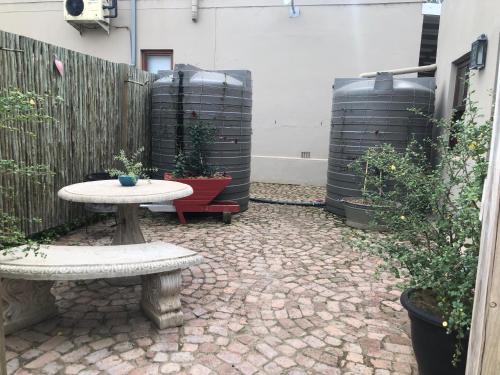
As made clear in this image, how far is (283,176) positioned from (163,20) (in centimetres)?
458

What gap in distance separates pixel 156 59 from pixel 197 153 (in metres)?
4.77

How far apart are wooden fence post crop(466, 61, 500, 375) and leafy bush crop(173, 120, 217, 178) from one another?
4663 mm

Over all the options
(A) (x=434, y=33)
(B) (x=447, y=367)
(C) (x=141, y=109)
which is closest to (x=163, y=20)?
(C) (x=141, y=109)

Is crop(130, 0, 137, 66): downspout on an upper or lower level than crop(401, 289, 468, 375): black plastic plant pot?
upper

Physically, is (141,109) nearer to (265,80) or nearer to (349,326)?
(265,80)

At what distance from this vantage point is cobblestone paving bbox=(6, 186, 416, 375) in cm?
236

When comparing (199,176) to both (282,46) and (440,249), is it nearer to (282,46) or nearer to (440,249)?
(440,249)

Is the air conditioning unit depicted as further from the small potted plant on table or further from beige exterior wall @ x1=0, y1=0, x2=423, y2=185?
the small potted plant on table

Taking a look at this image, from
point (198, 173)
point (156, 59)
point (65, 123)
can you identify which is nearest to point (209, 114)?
point (198, 173)

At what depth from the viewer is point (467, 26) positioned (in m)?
4.91

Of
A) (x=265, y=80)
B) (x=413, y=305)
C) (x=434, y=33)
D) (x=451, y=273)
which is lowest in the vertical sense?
(x=413, y=305)

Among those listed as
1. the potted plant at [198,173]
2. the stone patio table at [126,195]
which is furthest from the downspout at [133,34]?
the stone patio table at [126,195]

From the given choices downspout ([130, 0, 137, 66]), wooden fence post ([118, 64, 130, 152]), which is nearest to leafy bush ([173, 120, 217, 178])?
wooden fence post ([118, 64, 130, 152])

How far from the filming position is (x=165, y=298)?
2.74m
